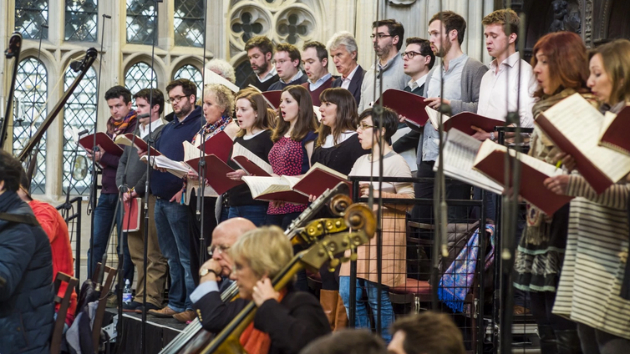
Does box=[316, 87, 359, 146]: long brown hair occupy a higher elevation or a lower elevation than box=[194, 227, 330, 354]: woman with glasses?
higher

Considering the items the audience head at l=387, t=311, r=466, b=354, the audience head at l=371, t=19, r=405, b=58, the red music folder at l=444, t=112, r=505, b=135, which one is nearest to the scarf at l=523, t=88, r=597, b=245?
the red music folder at l=444, t=112, r=505, b=135

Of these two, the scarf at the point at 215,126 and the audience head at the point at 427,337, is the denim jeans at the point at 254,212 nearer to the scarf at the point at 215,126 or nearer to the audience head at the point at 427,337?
the scarf at the point at 215,126

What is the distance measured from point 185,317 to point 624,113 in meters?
3.97

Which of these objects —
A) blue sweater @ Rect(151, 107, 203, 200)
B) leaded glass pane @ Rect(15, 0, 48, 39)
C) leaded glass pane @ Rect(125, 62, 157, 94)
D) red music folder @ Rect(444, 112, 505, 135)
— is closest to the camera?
red music folder @ Rect(444, 112, 505, 135)

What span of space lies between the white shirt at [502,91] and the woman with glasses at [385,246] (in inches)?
19.9

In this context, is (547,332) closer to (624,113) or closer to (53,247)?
(624,113)

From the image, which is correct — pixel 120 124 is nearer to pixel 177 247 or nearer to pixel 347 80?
pixel 177 247

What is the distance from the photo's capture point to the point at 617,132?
306cm

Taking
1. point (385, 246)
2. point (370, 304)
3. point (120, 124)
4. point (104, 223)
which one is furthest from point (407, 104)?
point (120, 124)

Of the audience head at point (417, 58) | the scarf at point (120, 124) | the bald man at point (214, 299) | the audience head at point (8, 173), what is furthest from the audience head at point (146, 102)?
the bald man at point (214, 299)

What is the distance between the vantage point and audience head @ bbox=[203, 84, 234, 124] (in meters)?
6.60

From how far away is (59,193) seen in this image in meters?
9.48

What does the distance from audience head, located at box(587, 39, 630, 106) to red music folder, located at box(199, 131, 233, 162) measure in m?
3.06

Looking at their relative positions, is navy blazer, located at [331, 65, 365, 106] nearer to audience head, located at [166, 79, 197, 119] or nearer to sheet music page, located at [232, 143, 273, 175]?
sheet music page, located at [232, 143, 273, 175]
